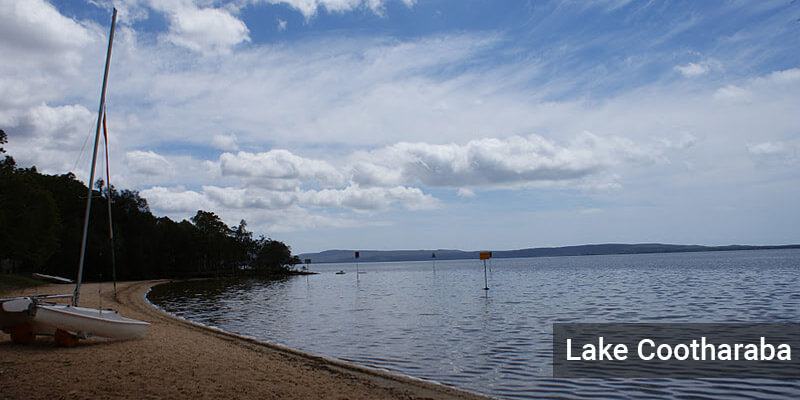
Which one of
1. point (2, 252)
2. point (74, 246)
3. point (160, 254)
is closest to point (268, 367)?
point (2, 252)

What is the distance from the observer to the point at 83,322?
14891 mm

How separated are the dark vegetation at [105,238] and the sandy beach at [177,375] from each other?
85.2ft

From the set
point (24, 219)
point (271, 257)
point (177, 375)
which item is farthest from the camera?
point (271, 257)

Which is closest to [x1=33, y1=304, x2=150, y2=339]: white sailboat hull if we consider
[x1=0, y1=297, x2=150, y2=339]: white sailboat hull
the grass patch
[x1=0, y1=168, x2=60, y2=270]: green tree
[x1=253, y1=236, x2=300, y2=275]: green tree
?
[x1=0, y1=297, x2=150, y2=339]: white sailboat hull

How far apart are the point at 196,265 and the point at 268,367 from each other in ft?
363

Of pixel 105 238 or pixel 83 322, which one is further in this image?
pixel 105 238

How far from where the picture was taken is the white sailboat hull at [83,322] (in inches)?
566

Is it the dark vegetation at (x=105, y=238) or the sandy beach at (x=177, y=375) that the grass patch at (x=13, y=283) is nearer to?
the dark vegetation at (x=105, y=238)

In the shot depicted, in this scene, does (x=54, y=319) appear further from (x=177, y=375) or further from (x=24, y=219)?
(x=24, y=219)

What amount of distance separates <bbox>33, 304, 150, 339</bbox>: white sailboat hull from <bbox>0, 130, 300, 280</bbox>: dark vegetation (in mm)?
24237

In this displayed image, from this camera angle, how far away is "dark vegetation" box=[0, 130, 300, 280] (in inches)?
2003

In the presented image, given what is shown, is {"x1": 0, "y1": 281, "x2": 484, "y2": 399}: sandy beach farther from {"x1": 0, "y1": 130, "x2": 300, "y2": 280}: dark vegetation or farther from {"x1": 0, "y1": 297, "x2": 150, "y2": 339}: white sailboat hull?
{"x1": 0, "y1": 130, "x2": 300, "y2": 280}: dark vegetation

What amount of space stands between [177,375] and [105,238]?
83.4 m

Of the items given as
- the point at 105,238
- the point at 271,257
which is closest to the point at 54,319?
the point at 105,238
